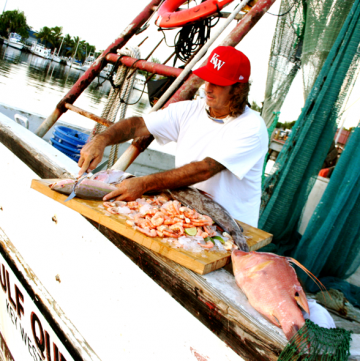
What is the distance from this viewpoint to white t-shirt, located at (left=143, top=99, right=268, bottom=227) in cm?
215

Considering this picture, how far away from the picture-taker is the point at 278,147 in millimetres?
10734

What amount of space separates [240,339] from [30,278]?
234cm

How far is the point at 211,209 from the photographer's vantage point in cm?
191

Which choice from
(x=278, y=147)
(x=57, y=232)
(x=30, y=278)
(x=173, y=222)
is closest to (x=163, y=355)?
(x=173, y=222)

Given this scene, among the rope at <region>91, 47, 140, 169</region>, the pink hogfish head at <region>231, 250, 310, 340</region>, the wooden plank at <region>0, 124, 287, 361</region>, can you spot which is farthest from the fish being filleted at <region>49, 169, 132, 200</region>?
the rope at <region>91, 47, 140, 169</region>

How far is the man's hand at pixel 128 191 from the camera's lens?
1.86 meters

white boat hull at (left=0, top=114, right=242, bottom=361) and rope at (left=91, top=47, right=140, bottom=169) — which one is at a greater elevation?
rope at (left=91, top=47, right=140, bottom=169)

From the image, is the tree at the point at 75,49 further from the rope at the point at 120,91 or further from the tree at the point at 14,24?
the rope at the point at 120,91

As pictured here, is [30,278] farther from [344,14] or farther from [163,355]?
[344,14]

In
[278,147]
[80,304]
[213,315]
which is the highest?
[278,147]

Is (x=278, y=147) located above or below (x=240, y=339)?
above

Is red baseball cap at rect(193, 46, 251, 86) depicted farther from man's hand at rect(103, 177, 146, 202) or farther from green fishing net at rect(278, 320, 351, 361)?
green fishing net at rect(278, 320, 351, 361)

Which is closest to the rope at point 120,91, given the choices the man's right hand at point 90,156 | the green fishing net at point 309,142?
the man's right hand at point 90,156

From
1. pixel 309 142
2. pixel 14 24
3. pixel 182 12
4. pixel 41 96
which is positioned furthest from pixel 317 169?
pixel 14 24
